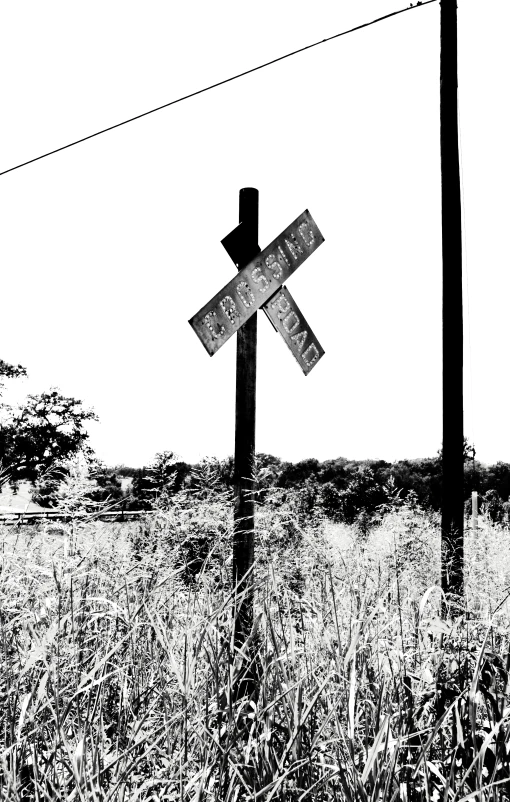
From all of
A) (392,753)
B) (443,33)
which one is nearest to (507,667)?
(392,753)

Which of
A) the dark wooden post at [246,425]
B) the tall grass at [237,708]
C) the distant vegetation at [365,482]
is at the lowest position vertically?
the distant vegetation at [365,482]

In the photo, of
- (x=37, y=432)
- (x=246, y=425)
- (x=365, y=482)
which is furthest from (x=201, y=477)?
(x=37, y=432)

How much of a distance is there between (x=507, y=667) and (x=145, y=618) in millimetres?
1422

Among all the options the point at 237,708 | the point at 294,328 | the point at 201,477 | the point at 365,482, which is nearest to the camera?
the point at 237,708

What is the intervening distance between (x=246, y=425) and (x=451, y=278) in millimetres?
3104

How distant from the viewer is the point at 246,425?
9.45ft

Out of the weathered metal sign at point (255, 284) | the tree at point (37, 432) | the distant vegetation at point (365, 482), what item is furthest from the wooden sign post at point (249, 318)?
the tree at point (37, 432)

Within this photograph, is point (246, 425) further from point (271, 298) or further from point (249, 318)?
point (271, 298)

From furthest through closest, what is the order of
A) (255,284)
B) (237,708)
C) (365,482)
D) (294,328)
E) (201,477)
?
(365,482), (201,477), (294,328), (255,284), (237,708)

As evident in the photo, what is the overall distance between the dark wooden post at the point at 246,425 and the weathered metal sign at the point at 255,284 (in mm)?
96

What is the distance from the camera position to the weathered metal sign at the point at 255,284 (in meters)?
2.67

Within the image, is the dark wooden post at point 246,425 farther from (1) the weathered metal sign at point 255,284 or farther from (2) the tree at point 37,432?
(2) the tree at point 37,432

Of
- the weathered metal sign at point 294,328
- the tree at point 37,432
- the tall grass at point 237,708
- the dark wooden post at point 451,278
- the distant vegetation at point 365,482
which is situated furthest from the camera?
the tree at point 37,432

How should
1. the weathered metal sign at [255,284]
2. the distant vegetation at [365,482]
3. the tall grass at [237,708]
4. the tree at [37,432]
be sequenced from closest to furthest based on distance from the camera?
the tall grass at [237,708] < the weathered metal sign at [255,284] < the distant vegetation at [365,482] < the tree at [37,432]
